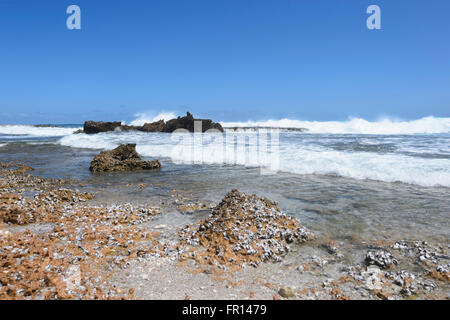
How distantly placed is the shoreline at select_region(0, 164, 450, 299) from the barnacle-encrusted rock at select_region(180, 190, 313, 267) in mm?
174

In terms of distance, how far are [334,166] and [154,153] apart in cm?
1147

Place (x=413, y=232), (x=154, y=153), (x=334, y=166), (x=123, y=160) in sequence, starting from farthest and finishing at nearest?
1. (x=154, y=153)
2. (x=123, y=160)
3. (x=334, y=166)
4. (x=413, y=232)

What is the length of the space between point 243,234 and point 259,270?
0.84m

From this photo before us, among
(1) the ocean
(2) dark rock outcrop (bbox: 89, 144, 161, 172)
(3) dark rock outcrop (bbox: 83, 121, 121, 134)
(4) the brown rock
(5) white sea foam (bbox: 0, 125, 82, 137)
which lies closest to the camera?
(4) the brown rock

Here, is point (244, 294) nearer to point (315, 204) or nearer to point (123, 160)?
point (315, 204)

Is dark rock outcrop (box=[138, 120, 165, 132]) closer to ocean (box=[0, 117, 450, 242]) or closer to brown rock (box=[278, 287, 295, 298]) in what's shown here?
ocean (box=[0, 117, 450, 242])

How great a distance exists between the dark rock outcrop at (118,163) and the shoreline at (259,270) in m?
6.51

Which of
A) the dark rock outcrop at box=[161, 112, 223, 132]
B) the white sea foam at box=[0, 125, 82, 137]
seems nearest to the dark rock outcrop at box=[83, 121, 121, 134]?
the dark rock outcrop at box=[161, 112, 223, 132]

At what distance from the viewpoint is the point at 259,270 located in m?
3.82

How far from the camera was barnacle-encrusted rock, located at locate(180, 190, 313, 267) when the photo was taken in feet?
13.5

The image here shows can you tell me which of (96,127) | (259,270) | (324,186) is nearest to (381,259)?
(259,270)
